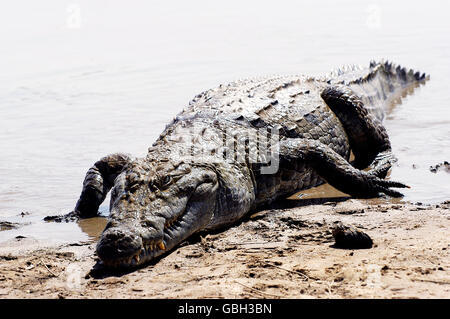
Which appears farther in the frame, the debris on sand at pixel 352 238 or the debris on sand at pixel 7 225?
the debris on sand at pixel 7 225

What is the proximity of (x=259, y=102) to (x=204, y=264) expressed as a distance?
2677 millimetres

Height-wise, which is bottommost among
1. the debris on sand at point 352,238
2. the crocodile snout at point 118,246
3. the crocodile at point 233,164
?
the debris on sand at point 352,238

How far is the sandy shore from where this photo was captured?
3828mm

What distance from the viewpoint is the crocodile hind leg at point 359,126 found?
7.49 metres

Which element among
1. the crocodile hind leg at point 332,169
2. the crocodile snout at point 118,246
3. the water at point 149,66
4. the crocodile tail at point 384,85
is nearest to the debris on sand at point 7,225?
the water at point 149,66

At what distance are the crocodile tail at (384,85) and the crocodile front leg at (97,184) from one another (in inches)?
153

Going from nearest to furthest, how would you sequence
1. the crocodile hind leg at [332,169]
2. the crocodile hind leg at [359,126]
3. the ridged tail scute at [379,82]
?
the crocodile hind leg at [332,169] → the crocodile hind leg at [359,126] → the ridged tail scute at [379,82]

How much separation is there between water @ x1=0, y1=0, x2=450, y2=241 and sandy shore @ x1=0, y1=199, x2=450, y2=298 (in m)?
0.80

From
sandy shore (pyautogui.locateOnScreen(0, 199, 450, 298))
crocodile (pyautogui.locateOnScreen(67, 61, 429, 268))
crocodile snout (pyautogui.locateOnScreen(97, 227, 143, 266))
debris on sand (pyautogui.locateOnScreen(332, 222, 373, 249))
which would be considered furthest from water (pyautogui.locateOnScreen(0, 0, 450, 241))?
debris on sand (pyautogui.locateOnScreen(332, 222, 373, 249))

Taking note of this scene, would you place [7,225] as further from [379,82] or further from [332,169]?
[379,82]

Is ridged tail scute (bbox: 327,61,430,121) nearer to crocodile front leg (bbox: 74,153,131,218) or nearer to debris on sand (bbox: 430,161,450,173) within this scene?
debris on sand (bbox: 430,161,450,173)

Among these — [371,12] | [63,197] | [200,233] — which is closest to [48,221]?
[63,197]

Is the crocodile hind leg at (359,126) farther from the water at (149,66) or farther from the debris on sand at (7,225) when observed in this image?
the debris on sand at (7,225)

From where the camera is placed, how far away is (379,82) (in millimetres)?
10562
